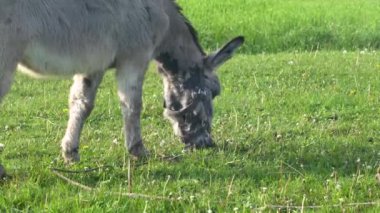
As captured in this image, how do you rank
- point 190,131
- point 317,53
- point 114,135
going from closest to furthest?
point 190,131 → point 114,135 → point 317,53

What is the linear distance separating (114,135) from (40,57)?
1.82 metres

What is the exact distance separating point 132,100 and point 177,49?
0.76m

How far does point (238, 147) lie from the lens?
707cm

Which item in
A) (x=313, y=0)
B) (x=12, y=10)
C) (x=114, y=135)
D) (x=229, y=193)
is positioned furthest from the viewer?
(x=313, y=0)

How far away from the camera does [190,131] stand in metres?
7.16

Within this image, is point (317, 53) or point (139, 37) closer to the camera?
point (139, 37)

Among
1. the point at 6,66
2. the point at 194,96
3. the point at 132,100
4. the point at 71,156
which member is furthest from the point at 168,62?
the point at 6,66

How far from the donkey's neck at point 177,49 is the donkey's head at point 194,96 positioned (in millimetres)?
14

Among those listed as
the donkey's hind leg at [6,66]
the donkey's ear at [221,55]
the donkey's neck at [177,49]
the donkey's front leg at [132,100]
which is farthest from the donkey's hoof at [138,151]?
the donkey's hind leg at [6,66]

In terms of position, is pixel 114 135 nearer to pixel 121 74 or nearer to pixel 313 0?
pixel 121 74

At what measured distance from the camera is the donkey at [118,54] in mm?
5883

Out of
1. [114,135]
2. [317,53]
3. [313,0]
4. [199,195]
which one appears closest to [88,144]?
[114,135]

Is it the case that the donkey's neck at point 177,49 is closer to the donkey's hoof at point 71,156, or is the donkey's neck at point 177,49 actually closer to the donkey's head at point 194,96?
the donkey's head at point 194,96

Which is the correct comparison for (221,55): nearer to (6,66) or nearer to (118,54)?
(118,54)
